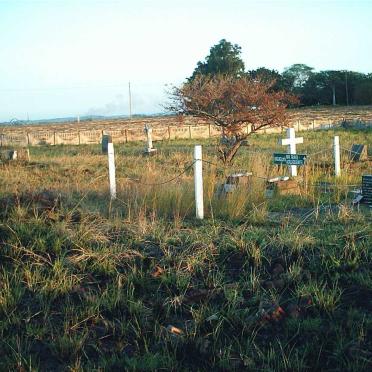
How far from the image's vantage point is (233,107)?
17.6m

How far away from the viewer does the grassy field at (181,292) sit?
163 inches

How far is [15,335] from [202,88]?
14.3 m

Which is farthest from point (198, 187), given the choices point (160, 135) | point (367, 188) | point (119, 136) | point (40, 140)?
point (160, 135)

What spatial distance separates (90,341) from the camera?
14.4 ft

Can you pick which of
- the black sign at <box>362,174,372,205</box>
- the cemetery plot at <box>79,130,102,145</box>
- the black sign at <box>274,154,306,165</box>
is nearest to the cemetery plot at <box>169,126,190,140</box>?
the cemetery plot at <box>79,130,102,145</box>

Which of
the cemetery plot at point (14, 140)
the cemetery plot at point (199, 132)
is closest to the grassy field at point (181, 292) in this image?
the cemetery plot at point (14, 140)

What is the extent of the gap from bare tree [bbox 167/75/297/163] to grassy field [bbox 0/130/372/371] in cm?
1005

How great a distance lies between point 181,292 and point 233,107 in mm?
13126

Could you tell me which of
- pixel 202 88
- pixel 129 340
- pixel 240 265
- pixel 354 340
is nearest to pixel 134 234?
pixel 240 265

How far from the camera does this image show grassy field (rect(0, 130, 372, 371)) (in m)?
4.13

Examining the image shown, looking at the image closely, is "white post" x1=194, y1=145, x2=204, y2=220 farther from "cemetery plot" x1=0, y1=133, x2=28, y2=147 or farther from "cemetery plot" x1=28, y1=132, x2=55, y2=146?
"cemetery plot" x1=28, y1=132, x2=55, y2=146

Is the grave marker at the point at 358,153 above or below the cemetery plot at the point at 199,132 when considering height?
below

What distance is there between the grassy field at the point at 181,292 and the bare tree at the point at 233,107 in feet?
33.0

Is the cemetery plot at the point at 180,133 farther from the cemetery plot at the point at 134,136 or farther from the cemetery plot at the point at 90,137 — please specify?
the cemetery plot at the point at 90,137
